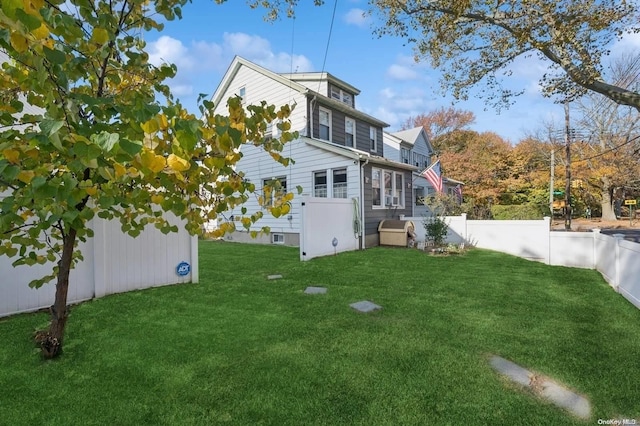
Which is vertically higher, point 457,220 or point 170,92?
point 170,92

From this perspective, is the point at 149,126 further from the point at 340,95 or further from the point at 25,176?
the point at 340,95

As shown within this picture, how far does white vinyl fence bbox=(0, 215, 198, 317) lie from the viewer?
13.9 ft

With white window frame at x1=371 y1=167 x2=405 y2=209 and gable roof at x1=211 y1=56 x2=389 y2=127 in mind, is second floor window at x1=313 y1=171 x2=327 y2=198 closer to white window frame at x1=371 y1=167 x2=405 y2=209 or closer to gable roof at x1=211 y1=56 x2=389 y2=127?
white window frame at x1=371 y1=167 x2=405 y2=209

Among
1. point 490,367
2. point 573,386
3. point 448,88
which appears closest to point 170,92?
point 490,367

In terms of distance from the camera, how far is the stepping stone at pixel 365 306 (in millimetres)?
4629

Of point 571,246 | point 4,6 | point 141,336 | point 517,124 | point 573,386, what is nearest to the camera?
point 4,6

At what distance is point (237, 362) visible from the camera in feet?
9.93

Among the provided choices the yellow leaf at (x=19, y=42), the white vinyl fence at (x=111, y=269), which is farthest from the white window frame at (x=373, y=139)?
the yellow leaf at (x=19, y=42)

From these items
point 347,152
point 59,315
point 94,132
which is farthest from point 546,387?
point 347,152

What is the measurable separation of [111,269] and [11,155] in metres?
4.26

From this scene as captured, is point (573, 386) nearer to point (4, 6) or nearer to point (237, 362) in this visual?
point (237, 362)

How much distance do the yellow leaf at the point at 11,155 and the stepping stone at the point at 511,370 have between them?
360 centimetres

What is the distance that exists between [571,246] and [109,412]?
10222mm

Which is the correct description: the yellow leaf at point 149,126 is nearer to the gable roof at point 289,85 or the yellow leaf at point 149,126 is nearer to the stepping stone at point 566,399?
the stepping stone at point 566,399
